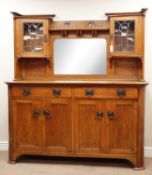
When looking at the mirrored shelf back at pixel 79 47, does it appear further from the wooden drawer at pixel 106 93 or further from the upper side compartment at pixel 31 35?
the wooden drawer at pixel 106 93

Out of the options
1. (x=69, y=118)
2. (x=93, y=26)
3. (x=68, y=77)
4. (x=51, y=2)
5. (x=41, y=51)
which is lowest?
(x=69, y=118)

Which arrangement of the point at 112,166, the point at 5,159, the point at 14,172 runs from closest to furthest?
the point at 14,172
the point at 112,166
the point at 5,159

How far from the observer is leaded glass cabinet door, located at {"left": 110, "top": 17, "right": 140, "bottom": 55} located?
338 centimetres

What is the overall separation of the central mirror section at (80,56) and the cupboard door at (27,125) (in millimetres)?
658

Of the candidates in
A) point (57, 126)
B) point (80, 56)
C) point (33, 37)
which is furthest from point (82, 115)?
point (33, 37)

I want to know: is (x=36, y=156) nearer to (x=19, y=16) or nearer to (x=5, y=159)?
(x=5, y=159)

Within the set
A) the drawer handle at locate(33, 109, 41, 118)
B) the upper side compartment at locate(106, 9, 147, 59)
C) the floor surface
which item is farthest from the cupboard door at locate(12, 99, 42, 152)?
the upper side compartment at locate(106, 9, 147, 59)

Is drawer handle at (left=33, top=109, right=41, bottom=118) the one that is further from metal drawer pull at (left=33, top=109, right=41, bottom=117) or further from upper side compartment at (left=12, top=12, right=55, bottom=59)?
upper side compartment at (left=12, top=12, right=55, bottom=59)

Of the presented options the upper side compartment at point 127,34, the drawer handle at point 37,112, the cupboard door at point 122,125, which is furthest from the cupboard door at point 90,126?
the upper side compartment at point 127,34

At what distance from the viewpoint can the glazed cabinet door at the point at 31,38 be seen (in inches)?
139

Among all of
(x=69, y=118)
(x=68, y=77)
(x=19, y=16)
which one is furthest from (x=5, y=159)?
(x=19, y=16)

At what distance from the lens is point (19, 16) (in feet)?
11.6

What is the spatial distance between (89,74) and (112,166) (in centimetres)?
120

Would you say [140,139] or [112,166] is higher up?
[140,139]
